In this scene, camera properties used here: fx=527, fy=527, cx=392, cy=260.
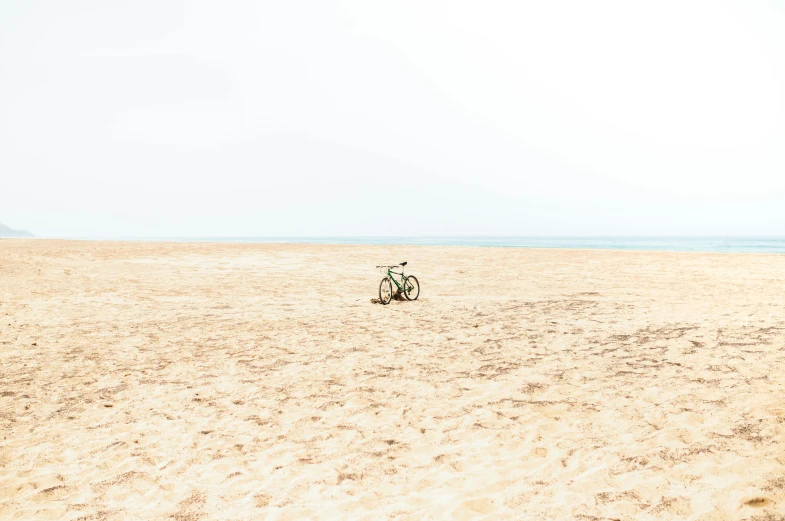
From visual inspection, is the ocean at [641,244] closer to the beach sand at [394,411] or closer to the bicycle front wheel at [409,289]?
the bicycle front wheel at [409,289]

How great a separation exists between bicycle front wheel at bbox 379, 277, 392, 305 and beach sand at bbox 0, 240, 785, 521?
86 centimetres

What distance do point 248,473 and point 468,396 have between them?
364cm

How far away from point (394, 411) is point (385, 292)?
9.93 metres

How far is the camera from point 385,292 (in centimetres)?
1752

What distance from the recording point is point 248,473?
589 centimetres

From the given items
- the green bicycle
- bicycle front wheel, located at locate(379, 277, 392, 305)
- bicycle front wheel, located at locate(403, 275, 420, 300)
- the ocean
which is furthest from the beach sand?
the ocean

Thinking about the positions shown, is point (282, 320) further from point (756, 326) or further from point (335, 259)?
point (335, 259)

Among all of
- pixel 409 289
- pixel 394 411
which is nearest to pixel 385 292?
pixel 409 289

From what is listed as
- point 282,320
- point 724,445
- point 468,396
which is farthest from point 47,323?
point 724,445

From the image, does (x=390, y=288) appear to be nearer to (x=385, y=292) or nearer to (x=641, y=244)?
(x=385, y=292)

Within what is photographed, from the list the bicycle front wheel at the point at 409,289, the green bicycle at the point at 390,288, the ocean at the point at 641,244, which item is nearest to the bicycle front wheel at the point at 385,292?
the green bicycle at the point at 390,288

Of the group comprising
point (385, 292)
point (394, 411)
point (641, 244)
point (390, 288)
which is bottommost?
point (394, 411)

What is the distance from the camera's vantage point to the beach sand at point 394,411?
532 centimetres

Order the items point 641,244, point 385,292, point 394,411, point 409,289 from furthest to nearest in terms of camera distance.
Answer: point 641,244
point 409,289
point 385,292
point 394,411
